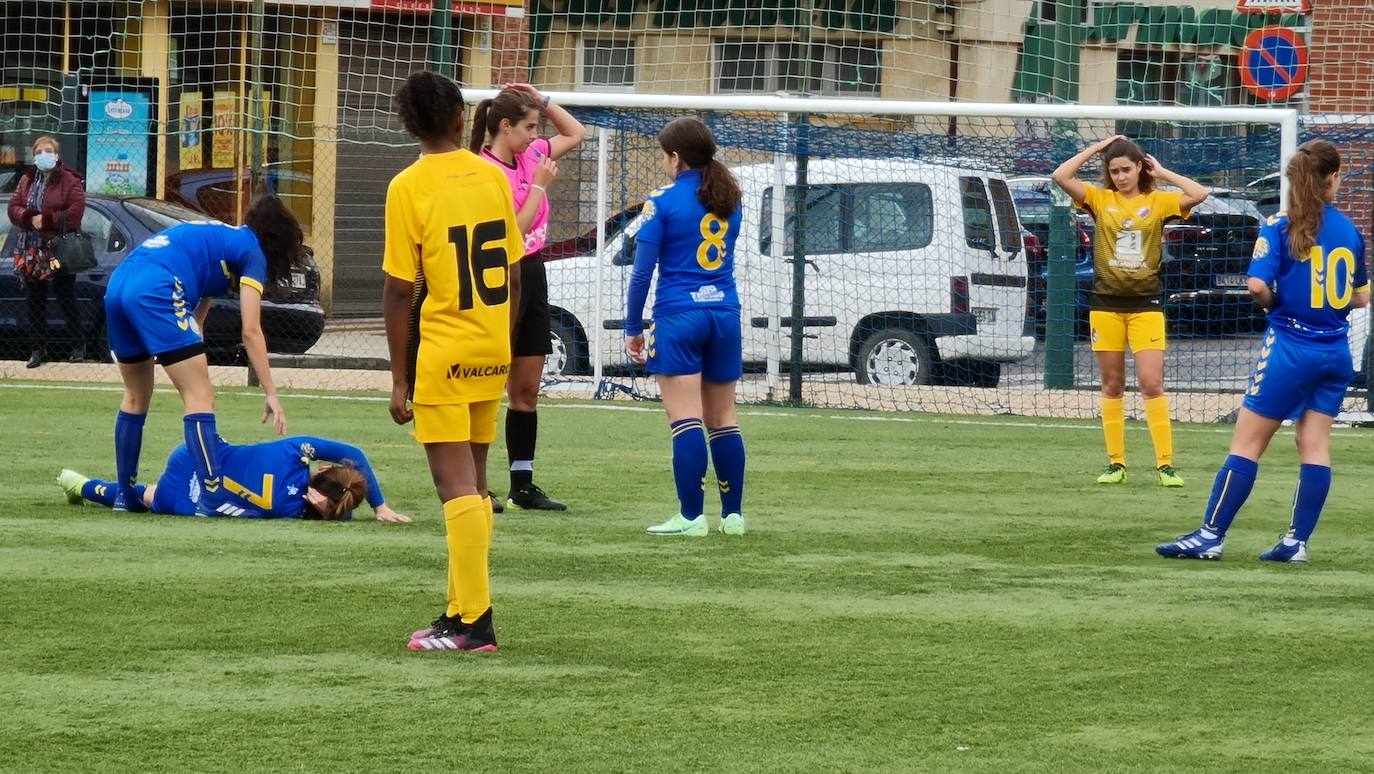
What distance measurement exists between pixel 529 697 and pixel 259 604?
5.44 ft

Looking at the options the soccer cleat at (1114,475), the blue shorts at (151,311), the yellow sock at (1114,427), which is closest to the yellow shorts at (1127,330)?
the yellow sock at (1114,427)

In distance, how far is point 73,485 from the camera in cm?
940

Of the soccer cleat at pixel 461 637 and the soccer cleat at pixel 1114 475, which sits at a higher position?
the soccer cleat at pixel 1114 475

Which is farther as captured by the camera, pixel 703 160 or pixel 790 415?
pixel 790 415

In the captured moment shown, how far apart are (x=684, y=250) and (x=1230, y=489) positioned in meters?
2.36

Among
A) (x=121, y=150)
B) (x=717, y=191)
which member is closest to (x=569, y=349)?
(x=121, y=150)

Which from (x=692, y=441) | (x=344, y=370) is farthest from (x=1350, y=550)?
(x=344, y=370)

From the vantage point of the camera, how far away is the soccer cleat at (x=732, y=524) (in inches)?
345

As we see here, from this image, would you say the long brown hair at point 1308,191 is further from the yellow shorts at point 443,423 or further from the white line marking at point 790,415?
the white line marking at point 790,415

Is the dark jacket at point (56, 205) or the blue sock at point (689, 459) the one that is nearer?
the blue sock at point (689, 459)

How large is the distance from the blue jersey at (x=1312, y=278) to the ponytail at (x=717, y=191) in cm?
207

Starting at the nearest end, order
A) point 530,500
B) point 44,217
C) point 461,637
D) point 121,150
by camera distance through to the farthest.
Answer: point 461,637 → point 530,500 → point 44,217 → point 121,150

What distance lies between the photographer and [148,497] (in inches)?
363

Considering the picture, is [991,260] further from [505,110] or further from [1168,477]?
[505,110]
